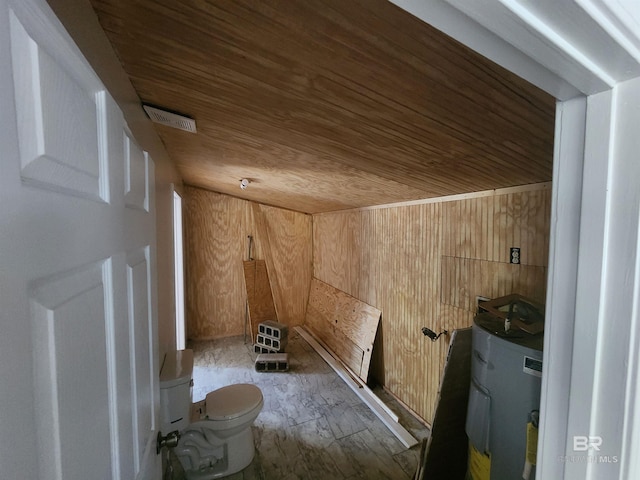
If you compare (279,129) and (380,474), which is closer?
(279,129)

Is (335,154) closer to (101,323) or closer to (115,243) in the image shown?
(115,243)

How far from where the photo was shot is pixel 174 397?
155cm

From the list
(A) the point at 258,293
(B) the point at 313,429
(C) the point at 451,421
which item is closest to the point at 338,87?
(C) the point at 451,421

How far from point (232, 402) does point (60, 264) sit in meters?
1.96

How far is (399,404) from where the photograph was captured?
2523 millimetres

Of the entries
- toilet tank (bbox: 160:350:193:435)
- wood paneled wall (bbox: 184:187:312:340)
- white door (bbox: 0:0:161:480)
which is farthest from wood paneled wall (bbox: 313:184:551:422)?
white door (bbox: 0:0:161:480)

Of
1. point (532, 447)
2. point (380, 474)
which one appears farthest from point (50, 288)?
point (380, 474)

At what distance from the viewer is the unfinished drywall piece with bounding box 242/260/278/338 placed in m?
3.87

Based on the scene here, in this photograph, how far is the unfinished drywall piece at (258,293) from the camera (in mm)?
3875

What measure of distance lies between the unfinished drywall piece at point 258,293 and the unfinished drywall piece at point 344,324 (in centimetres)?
68

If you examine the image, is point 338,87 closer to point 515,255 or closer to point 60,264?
point 60,264

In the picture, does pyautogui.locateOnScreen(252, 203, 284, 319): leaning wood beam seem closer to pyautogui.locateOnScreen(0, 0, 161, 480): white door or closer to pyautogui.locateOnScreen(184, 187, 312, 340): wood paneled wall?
pyautogui.locateOnScreen(184, 187, 312, 340): wood paneled wall

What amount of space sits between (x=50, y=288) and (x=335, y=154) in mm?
1378

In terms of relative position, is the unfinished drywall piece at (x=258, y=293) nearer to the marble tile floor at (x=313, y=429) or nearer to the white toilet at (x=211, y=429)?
the marble tile floor at (x=313, y=429)
